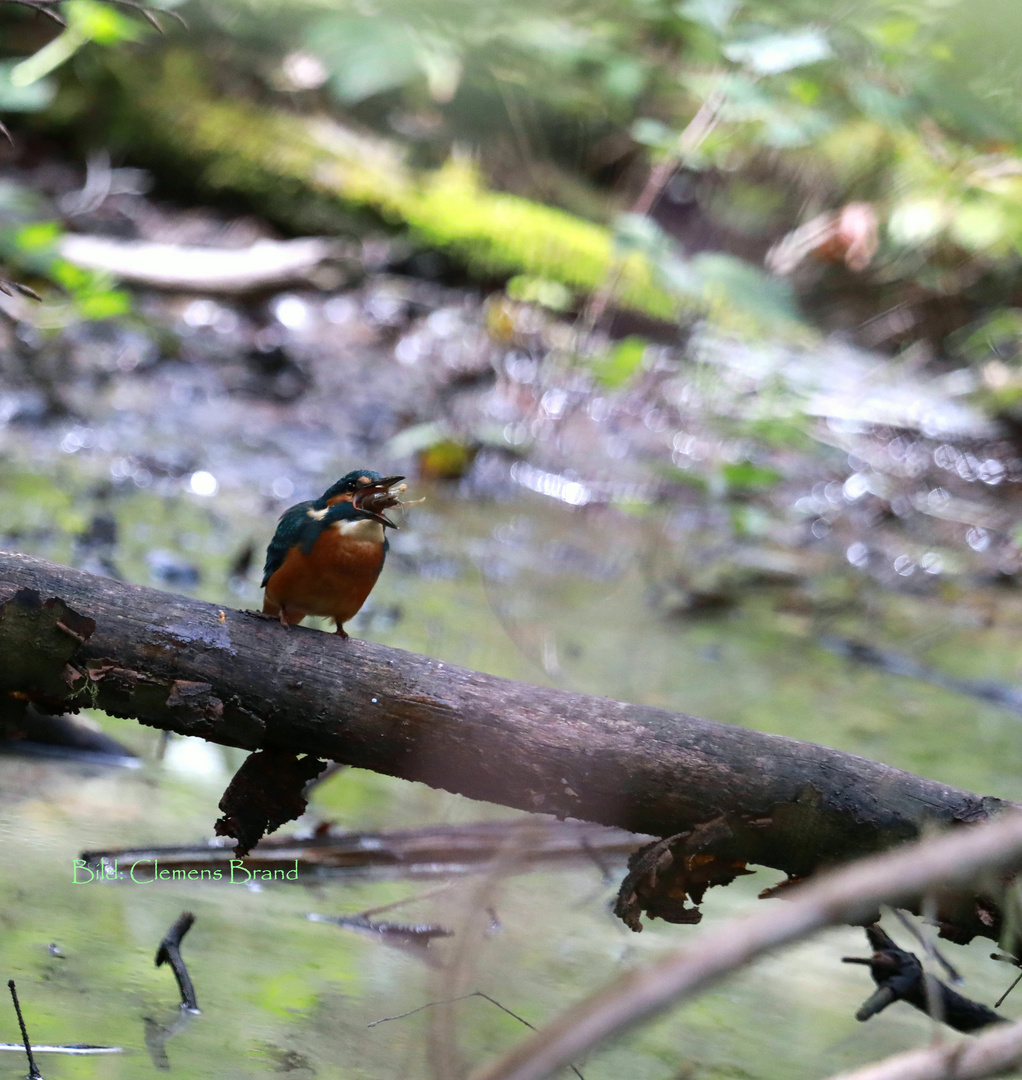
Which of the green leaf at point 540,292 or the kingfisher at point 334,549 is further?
the green leaf at point 540,292

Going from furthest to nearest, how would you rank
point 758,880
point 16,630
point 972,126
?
point 758,880, point 972,126, point 16,630

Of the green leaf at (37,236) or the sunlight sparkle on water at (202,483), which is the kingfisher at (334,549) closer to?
the green leaf at (37,236)

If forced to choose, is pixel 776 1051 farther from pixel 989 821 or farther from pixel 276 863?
pixel 276 863

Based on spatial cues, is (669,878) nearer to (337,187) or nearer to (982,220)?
(982,220)

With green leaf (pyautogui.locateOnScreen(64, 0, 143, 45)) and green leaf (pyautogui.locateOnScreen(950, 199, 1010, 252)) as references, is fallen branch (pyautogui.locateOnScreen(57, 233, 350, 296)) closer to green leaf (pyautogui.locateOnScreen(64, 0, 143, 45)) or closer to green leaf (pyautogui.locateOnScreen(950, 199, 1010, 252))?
green leaf (pyautogui.locateOnScreen(64, 0, 143, 45))

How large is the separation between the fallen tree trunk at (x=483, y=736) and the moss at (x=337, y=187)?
262 inches

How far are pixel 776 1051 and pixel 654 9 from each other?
3.80m

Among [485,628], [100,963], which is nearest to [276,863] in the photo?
[100,963]

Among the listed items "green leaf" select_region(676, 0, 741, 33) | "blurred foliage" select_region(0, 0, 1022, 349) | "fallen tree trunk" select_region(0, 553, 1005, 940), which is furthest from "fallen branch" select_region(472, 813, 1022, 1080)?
"green leaf" select_region(676, 0, 741, 33)

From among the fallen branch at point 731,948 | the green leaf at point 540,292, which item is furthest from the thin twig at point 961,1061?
the green leaf at point 540,292

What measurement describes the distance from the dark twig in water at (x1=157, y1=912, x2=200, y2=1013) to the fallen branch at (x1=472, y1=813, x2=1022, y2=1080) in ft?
3.85

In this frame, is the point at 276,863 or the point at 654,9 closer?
the point at 276,863

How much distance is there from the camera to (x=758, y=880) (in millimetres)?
2883

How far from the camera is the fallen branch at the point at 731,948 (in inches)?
26.9
